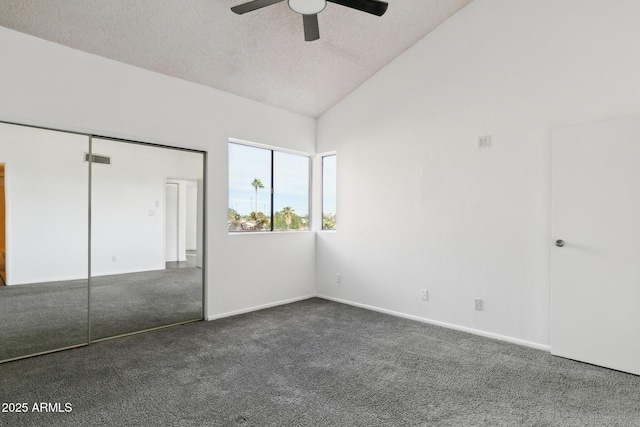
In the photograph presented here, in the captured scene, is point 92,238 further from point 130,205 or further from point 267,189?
point 267,189

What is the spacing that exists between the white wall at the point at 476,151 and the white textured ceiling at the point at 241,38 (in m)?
0.35

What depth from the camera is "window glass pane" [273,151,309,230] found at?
509cm

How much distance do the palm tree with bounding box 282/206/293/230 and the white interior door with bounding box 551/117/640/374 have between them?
3208mm

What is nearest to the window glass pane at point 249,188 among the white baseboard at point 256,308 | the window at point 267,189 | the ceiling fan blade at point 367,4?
the window at point 267,189

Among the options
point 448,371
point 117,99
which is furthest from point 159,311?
point 448,371

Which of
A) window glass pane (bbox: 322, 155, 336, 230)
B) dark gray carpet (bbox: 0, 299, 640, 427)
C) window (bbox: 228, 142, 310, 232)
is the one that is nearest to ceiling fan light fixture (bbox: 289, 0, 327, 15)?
window (bbox: 228, 142, 310, 232)

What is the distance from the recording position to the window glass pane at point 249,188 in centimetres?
458

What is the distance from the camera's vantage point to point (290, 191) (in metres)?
5.26

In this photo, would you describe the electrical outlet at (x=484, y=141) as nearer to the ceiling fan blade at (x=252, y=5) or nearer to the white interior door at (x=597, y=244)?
the white interior door at (x=597, y=244)

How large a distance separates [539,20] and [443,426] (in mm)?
3539

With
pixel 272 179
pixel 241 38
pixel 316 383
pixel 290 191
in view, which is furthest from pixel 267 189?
pixel 316 383

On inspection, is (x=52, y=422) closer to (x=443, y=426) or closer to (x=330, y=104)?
(x=443, y=426)

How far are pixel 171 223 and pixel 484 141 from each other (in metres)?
3.41

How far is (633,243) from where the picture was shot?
2836mm
